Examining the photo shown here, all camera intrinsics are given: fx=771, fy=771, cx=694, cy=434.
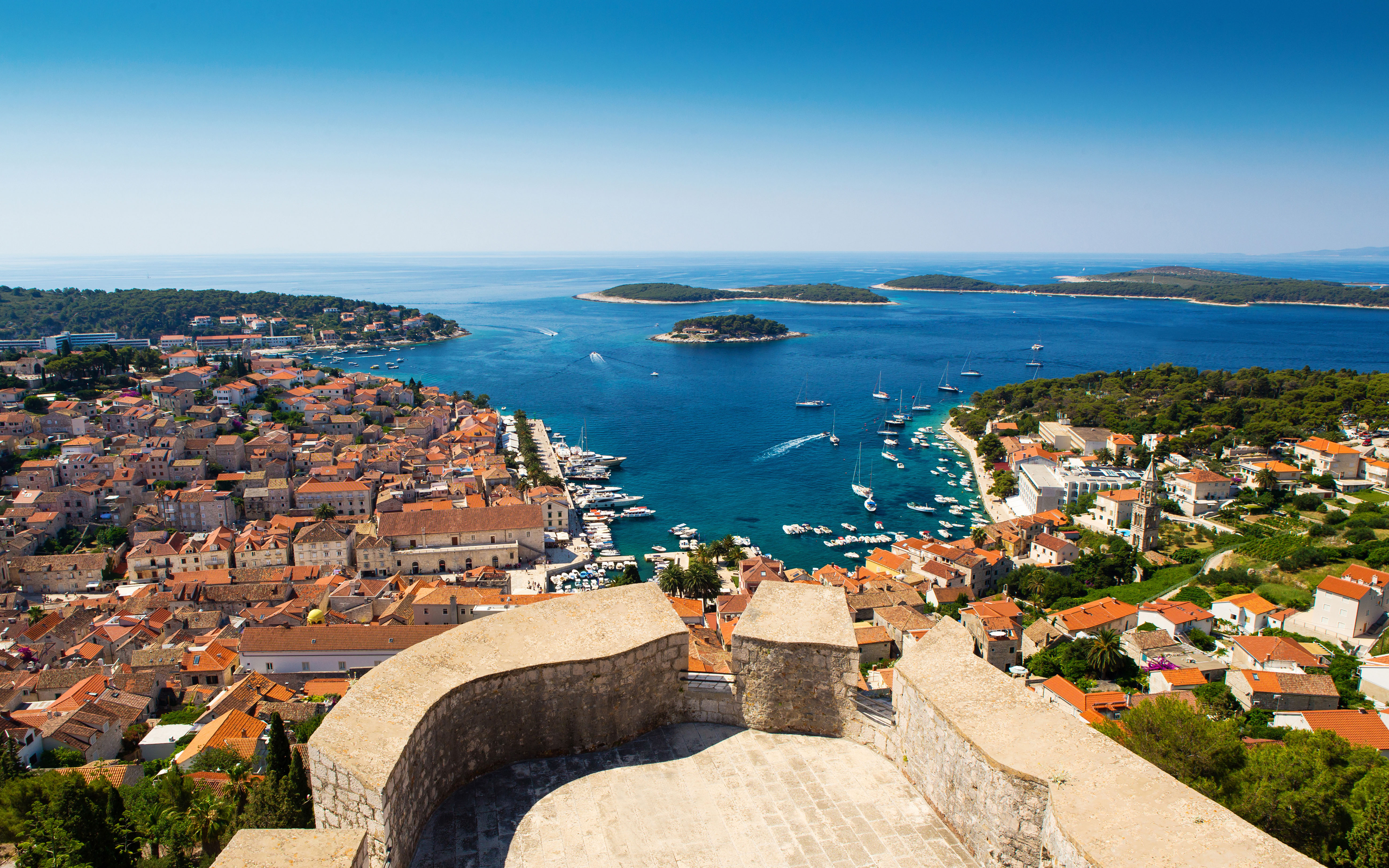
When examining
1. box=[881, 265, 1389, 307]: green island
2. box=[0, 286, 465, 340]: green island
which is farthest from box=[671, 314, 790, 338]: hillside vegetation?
box=[881, 265, 1389, 307]: green island

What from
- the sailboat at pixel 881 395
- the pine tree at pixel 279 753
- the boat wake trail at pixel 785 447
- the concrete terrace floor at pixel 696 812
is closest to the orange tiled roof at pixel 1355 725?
the concrete terrace floor at pixel 696 812

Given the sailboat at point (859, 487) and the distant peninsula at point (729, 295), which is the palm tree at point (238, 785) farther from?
the distant peninsula at point (729, 295)

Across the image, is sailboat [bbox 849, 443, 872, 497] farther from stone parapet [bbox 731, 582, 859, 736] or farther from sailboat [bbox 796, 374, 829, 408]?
stone parapet [bbox 731, 582, 859, 736]

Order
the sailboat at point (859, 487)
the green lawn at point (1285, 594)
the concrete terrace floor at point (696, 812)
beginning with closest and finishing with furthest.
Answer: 1. the concrete terrace floor at point (696, 812)
2. the green lawn at point (1285, 594)
3. the sailboat at point (859, 487)

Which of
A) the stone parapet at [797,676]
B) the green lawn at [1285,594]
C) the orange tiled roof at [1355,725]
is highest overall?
the stone parapet at [797,676]

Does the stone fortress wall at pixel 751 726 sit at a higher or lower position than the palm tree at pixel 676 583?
higher

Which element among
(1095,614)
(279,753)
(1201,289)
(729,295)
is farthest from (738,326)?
(1201,289)

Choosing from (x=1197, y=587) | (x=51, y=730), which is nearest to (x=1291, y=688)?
(x=1197, y=587)
